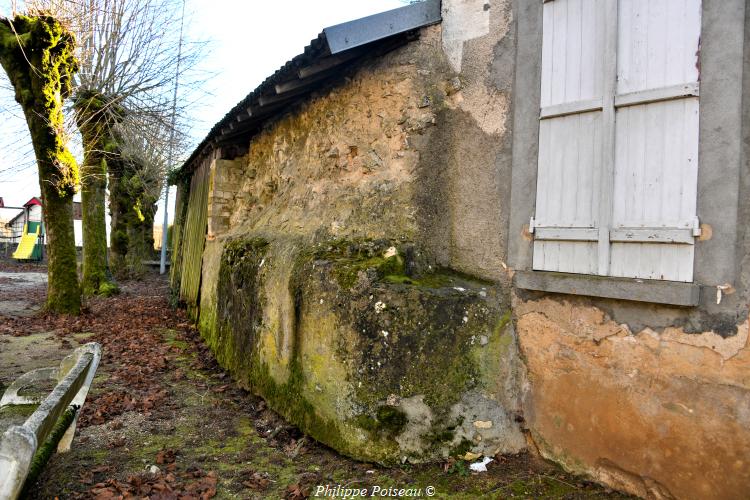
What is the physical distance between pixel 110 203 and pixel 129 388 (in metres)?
13.0

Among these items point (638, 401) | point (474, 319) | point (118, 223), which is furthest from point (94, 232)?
point (638, 401)

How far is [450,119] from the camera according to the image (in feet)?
13.3

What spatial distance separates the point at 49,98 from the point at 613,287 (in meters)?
8.82

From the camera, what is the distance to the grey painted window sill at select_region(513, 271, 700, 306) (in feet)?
9.32

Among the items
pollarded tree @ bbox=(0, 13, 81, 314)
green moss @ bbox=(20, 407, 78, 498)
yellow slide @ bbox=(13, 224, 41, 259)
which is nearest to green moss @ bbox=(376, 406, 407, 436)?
green moss @ bbox=(20, 407, 78, 498)

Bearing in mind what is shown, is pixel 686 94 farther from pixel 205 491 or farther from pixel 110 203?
pixel 110 203

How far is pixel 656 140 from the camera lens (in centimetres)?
301

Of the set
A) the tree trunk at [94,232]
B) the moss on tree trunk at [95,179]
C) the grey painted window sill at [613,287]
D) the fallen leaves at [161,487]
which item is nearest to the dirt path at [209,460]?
the fallen leaves at [161,487]

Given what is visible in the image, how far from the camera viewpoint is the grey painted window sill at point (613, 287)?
9.32 ft

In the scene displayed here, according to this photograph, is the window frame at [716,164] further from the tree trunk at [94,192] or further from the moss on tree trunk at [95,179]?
the tree trunk at [94,192]

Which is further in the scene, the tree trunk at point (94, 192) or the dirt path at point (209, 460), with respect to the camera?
the tree trunk at point (94, 192)

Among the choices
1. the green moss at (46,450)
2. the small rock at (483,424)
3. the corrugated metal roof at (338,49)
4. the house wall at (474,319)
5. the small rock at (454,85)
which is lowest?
the small rock at (483,424)

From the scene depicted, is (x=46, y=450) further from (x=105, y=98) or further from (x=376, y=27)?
(x=105, y=98)

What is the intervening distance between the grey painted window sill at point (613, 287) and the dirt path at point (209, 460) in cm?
121
